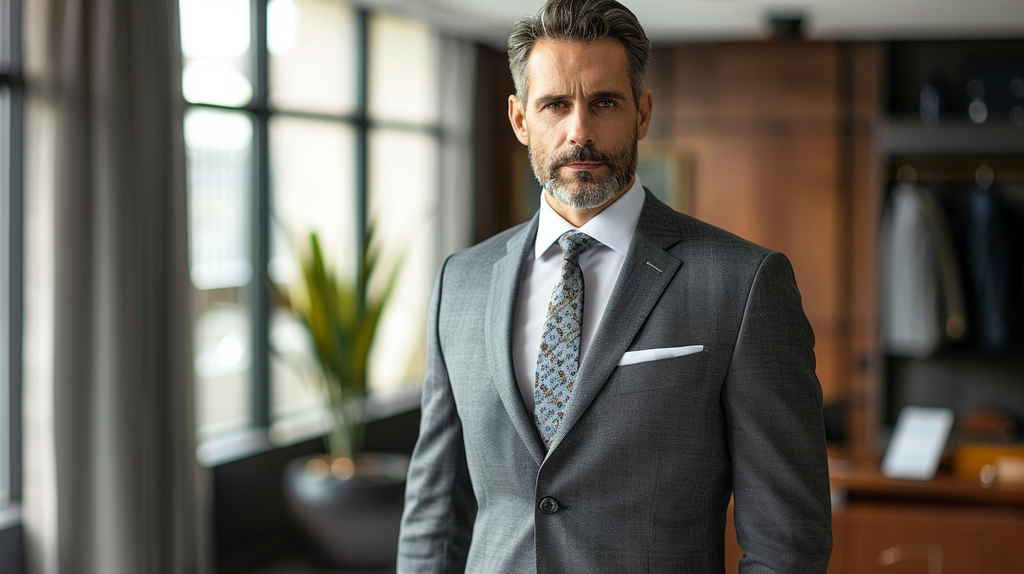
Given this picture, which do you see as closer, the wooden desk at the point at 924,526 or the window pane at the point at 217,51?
the wooden desk at the point at 924,526

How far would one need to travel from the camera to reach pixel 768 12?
16.0 ft

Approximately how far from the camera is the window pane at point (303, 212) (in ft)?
14.5

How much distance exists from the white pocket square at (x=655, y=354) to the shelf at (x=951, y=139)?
14.5 ft

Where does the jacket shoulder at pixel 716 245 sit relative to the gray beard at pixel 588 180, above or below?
below

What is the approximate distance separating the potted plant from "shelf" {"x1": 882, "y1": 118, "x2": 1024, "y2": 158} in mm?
2986

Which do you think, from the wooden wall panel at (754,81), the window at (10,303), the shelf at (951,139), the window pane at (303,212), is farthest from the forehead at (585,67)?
the wooden wall panel at (754,81)

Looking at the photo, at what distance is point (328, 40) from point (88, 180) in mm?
2069

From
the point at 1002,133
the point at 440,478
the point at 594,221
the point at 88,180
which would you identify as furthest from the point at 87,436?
the point at 1002,133

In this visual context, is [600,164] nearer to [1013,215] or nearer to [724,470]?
[724,470]

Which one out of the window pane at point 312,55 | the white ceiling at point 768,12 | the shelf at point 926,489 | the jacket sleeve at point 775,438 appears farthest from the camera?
the white ceiling at point 768,12

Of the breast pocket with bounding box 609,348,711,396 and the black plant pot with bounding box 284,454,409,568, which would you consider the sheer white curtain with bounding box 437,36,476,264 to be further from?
the breast pocket with bounding box 609,348,711,396

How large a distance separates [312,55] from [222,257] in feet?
3.94

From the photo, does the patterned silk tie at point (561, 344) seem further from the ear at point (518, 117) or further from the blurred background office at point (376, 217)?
the blurred background office at point (376, 217)

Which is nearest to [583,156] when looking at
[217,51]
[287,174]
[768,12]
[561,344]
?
[561,344]
